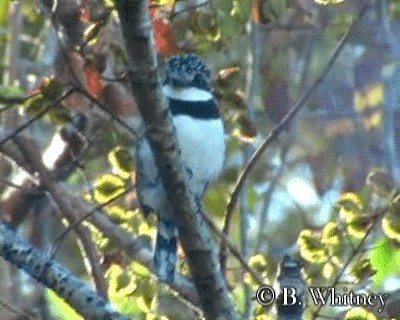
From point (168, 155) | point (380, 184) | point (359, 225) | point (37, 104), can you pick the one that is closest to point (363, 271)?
point (359, 225)

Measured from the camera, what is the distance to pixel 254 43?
4750 mm

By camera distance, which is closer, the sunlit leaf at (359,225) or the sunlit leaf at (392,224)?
the sunlit leaf at (392,224)

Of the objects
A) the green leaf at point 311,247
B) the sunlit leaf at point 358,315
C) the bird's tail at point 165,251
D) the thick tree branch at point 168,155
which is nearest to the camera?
the thick tree branch at point 168,155

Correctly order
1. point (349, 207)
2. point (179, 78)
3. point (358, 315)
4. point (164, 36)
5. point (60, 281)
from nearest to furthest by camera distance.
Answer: point (60, 281) → point (358, 315) → point (349, 207) → point (179, 78) → point (164, 36)

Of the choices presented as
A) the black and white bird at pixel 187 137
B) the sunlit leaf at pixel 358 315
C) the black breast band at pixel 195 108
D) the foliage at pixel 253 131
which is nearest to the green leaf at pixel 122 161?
the foliage at pixel 253 131

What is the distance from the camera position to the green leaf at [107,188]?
3.78 metres

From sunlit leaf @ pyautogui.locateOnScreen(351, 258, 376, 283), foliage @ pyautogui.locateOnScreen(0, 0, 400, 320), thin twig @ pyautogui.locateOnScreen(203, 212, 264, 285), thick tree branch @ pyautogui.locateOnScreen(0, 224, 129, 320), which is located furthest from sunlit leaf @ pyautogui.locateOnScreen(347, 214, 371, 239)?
thick tree branch @ pyautogui.locateOnScreen(0, 224, 129, 320)

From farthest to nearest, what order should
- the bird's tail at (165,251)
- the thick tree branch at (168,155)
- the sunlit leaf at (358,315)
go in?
the bird's tail at (165,251)
the sunlit leaf at (358,315)
the thick tree branch at (168,155)

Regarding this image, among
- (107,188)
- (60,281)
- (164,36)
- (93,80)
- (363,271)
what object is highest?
(164,36)

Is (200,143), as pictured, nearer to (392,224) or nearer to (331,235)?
(331,235)

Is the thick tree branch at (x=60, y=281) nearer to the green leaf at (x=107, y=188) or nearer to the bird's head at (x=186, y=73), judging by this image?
the green leaf at (x=107, y=188)

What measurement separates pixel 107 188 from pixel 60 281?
0.57 metres

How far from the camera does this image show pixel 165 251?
4.04m

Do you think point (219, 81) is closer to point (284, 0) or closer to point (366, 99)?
point (284, 0)
